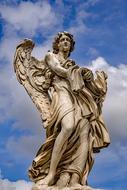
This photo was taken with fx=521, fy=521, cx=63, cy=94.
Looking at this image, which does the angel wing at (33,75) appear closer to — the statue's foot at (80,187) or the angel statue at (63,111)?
the angel statue at (63,111)

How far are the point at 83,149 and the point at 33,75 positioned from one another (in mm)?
2203

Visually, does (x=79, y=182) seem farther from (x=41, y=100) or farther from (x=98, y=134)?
(x=41, y=100)

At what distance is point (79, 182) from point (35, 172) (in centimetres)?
97

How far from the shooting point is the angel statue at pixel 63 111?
1110cm

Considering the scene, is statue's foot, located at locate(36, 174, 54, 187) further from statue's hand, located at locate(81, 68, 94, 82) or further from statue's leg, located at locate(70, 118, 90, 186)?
statue's hand, located at locate(81, 68, 94, 82)

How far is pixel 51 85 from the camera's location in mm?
12039

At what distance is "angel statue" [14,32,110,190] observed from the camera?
1110 cm

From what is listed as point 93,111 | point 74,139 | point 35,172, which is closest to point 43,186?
point 35,172

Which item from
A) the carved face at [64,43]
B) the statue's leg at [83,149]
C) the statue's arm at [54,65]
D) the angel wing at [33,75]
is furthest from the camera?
the carved face at [64,43]

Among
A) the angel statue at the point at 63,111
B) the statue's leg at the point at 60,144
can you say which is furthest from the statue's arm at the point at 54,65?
the statue's leg at the point at 60,144

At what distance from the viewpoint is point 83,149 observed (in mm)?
11297

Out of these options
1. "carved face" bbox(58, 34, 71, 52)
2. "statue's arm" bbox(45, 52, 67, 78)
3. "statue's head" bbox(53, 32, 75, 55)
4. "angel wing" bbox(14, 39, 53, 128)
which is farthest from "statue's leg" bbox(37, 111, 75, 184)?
"statue's head" bbox(53, 32, 75, 55)

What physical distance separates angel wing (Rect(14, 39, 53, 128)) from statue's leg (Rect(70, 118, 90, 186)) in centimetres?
93

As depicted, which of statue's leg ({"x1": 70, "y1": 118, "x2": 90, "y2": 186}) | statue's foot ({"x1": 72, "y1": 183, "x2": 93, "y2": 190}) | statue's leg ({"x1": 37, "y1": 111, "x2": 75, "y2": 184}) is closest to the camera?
statue's foot ({"x1": 72, "y1": 183, "x2": 93, "y2": 190})
